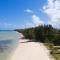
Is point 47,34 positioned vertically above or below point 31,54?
above

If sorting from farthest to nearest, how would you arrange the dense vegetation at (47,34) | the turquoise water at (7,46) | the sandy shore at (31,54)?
the dense vegetation at (47,34), the turquoise water at (7,46), the sandy shore at (31,54)

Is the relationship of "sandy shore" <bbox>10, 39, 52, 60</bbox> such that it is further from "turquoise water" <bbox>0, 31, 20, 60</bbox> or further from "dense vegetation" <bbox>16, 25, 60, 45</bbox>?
"dense vegetation" <bbox>16, 25, 60, 45</bbox>

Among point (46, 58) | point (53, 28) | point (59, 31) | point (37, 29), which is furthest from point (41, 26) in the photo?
point (46, 58)

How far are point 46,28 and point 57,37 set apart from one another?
579 cm

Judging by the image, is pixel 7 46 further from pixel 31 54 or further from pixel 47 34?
pixel 31 54

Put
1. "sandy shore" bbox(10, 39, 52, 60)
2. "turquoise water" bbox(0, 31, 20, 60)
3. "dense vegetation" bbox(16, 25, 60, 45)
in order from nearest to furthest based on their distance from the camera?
1. "sandy shore" bbox(10, 39, 52, 60)
2. "turquoise water" bbox(0, 31, 20, 60)
3. "dense vegetation" bbox(16, 25, 60, 45)

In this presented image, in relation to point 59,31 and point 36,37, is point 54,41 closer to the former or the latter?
point 59,31

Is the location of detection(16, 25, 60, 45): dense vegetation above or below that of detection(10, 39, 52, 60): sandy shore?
above

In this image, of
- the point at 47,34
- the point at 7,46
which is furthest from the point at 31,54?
the point at 47,34

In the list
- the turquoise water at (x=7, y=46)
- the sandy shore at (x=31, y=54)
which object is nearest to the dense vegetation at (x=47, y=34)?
the turquoise water at (x=7, y=46)

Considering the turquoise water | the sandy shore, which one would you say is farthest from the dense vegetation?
the sandy shore

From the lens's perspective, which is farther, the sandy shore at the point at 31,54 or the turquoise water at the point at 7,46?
the turquoise water at the point at 7,46

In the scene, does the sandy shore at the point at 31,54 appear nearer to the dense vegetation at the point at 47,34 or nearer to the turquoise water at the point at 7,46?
the turquoise water at the point at 7,46

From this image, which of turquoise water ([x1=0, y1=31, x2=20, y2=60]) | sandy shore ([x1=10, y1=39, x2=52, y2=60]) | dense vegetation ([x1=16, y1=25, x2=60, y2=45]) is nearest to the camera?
sandy shore ([x1=10, y1=39, x2=52, y2=60])
